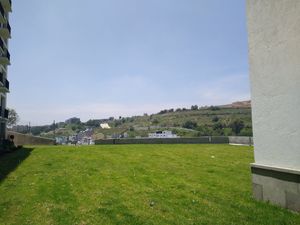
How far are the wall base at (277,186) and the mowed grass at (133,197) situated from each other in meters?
0.27

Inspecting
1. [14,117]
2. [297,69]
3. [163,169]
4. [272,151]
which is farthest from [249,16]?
[14,117]

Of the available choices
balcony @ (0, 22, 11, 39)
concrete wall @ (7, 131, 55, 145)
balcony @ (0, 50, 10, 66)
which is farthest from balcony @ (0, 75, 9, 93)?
balcony @ (0, 22, 11, 39)

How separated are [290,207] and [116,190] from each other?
212 inches

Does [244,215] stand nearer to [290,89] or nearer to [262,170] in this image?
[262,170]

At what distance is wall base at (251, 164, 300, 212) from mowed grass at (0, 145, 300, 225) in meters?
0.27

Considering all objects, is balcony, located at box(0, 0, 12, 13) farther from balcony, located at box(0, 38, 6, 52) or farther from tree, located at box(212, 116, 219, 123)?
tree, located at box(212, 116, 219, 123)

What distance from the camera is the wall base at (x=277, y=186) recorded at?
21.2ft

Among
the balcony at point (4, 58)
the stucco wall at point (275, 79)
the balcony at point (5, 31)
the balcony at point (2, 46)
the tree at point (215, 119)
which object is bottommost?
the stucco wall at point (275, 79)

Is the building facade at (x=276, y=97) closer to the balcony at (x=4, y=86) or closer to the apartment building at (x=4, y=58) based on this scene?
the apartment building at (x=4, y=58)

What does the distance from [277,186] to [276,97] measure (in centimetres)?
236

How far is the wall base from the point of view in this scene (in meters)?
6.47

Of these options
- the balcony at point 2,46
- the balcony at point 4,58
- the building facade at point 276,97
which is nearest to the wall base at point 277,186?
the building facade at point 276,97

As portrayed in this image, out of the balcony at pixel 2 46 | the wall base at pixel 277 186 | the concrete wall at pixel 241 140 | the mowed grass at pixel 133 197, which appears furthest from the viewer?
the balcony at pixel 2 46

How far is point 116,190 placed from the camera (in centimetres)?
927
